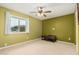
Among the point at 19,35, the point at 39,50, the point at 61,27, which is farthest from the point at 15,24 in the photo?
the point at 61,27

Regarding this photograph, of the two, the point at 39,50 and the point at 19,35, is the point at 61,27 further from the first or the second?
the point at 19,35

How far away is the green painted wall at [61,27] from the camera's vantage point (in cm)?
335

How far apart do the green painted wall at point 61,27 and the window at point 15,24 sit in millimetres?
946

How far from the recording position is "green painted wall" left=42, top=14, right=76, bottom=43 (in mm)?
3346

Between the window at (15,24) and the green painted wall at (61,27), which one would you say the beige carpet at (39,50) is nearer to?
the green painted wall at (61,27)

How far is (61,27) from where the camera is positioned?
360cm

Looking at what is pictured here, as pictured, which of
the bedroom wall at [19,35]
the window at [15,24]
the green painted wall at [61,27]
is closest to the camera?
the bedroom wall at [19,35]

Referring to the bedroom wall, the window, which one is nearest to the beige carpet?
the bedroom wall

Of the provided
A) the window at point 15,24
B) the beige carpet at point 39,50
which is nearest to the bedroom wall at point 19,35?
the window at point 15,24

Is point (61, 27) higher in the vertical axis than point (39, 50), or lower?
higher

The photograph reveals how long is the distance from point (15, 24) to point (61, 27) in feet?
7.18

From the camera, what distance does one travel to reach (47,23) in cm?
375

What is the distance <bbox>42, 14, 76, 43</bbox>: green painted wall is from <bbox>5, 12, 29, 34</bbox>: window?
946 millimetres

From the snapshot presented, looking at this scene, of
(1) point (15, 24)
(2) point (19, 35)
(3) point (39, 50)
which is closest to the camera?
(3) point (39, 50)
